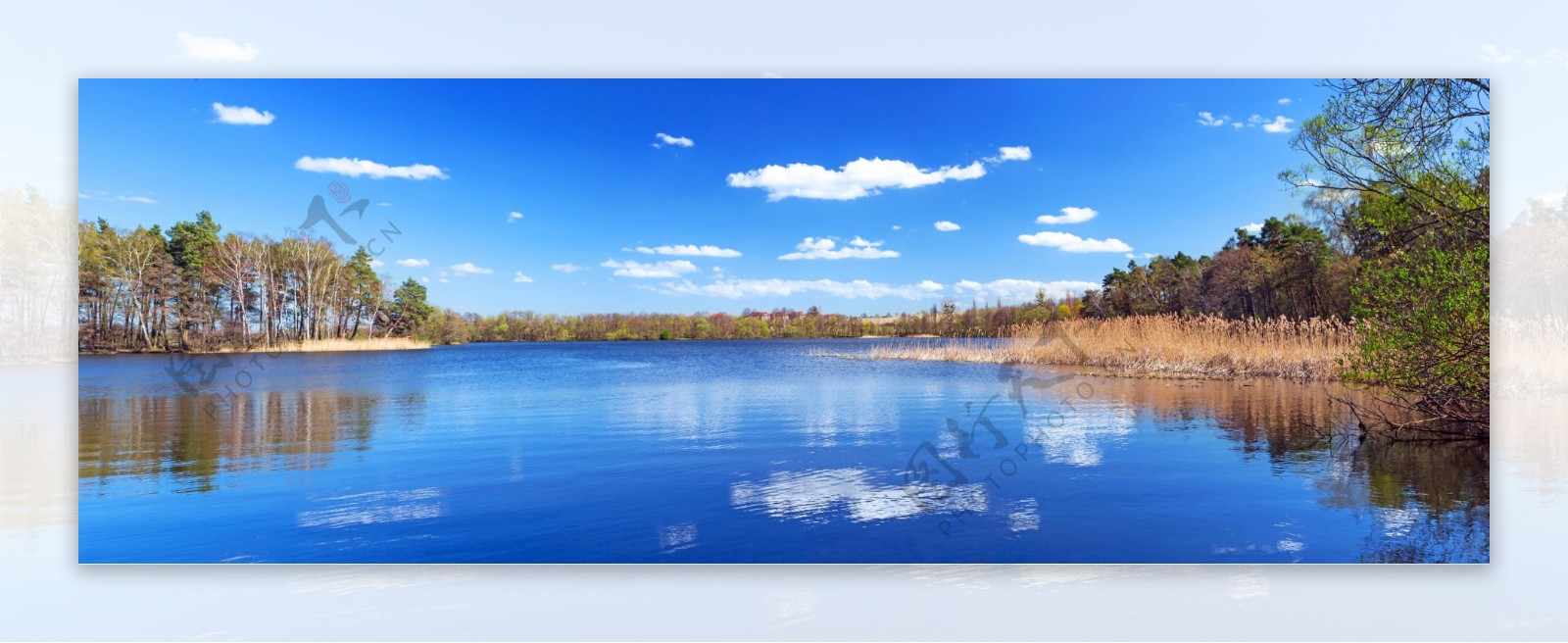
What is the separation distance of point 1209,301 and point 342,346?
17.5 meters

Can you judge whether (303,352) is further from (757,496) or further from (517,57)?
(757,496)

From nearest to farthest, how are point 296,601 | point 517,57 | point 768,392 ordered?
point 296,601 → point 517,57 → point 768,392

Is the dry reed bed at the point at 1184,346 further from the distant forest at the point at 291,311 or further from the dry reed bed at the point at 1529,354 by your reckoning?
the dry reed bed at the point at 1529,354

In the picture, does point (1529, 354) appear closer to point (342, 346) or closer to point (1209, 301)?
point (1209, 301)

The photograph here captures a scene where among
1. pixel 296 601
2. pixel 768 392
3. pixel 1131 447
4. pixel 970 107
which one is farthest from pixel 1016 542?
pixel 768 392

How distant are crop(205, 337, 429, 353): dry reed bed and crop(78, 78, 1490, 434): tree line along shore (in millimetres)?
69

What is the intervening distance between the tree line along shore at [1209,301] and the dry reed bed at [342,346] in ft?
0.23

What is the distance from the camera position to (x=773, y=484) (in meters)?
5.05

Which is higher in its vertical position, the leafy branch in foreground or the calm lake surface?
the leafy branch in foreground

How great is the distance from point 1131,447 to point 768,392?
6.23 m

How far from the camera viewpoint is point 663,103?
6.12 meters

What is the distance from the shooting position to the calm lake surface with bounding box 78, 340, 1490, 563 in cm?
416
